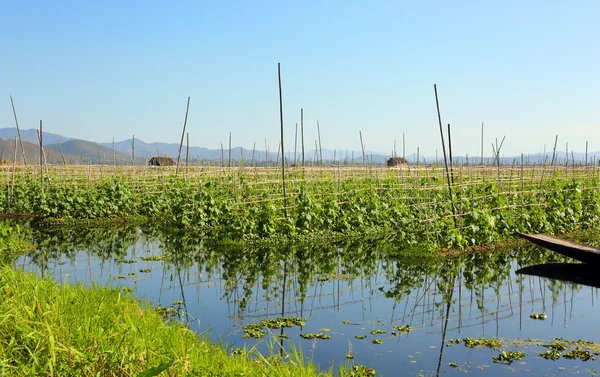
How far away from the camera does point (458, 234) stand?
11586 millimetres

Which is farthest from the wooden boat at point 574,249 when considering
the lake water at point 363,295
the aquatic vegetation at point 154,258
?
the aquatic vegetation at point 154,258

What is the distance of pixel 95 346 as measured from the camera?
468 centimetres

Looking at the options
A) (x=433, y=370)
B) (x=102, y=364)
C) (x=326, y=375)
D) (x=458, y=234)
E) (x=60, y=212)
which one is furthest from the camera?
(x=60, y=212)

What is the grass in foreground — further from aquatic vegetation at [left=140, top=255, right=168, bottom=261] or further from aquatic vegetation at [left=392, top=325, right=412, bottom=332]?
aquatic vegetation at [left=140, top=255, right=168, bottom=261]

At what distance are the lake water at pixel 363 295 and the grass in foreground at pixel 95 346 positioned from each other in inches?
43.2

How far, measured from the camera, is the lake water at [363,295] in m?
6.07

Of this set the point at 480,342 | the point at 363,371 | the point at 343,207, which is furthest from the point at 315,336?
the point at 343,207

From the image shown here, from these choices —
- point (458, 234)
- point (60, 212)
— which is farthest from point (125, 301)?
point (60, 212)

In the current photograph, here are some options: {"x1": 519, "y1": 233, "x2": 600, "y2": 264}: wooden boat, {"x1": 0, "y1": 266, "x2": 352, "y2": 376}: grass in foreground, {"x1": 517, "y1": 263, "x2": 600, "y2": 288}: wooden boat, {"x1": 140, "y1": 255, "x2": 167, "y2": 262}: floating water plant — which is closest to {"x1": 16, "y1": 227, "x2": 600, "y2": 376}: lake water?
{"x1": 140, "y1": 255, "x2": 167, "y2": 262}: floating water plant

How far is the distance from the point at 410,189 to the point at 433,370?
32.3 feet

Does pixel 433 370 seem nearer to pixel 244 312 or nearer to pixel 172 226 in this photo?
pixel 244 312

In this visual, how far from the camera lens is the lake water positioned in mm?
6066

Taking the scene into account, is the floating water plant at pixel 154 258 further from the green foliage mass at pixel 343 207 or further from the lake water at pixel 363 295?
the green foliage mass at pixel 343 207

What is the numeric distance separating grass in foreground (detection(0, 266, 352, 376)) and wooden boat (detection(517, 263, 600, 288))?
5.79 metres
